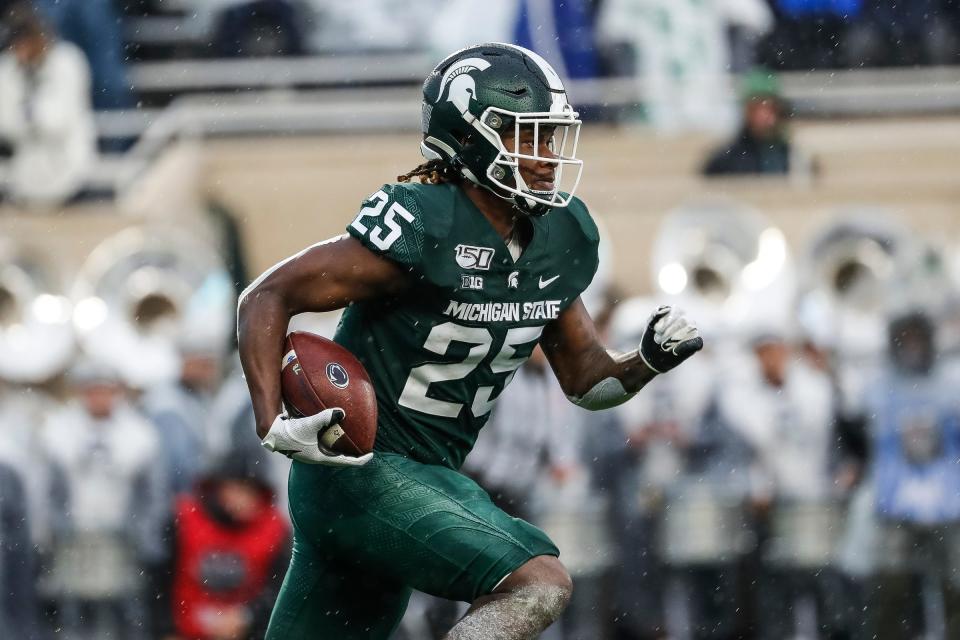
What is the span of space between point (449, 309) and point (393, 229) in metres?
0.25

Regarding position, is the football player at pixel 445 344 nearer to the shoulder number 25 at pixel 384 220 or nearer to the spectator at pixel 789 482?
the shoulder number 25 at pixel 384 220

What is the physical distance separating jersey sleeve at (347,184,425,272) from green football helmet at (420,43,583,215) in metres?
0.22

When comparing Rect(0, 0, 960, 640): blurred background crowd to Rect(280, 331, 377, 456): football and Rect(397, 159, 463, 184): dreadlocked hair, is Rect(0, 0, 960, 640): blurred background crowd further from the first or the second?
Rect(280, 331, 377, 456): football

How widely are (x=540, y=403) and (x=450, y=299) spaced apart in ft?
13.0

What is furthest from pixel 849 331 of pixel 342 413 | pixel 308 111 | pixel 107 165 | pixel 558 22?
pixel 342 413

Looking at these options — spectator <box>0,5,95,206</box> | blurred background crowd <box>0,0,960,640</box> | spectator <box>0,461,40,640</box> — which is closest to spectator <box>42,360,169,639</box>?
blurred background crowd <box>0,0,960,640</box>

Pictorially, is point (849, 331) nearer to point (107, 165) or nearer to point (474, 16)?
point (474, 16)

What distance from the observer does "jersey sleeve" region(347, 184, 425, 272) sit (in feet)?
12.6

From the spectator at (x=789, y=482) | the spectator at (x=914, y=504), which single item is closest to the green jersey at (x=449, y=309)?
the spectator at (x=914, y=504)

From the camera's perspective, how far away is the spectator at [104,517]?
25.2ft

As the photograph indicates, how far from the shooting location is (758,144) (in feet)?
34.2

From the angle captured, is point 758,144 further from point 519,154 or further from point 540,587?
point 540,587

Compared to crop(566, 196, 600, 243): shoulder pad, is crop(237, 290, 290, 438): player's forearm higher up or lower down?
lower down

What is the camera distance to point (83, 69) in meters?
10.6
